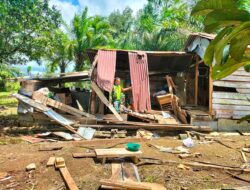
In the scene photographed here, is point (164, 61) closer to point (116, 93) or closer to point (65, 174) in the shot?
point (116, 93)

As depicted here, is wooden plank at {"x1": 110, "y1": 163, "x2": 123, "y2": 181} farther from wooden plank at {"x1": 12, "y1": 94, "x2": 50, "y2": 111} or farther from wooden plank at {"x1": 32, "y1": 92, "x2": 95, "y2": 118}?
wooden plank at {"x1": 12, "y1": 94, "x2": 50, "y2": 111}

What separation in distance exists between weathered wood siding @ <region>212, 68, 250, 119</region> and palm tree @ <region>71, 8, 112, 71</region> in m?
10.8

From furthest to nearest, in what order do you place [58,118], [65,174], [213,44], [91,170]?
[58,118] → [91,170] → [65,174] → [213,44]

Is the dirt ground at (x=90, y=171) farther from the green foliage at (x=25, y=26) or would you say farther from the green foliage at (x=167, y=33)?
the green foliage at (x=167, y=33)

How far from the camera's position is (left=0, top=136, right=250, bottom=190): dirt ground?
5.29 m

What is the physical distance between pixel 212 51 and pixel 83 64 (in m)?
19.0

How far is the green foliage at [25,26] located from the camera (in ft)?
41.6

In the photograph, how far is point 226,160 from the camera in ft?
23.6

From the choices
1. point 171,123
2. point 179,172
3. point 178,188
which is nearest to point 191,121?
point 171,123

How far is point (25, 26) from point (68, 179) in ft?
34.3

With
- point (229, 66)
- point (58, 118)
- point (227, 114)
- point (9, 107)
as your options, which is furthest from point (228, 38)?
point (9, 107)

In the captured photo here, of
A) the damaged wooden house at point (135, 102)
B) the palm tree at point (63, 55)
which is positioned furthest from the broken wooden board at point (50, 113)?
the palm tree at point (63, 55)

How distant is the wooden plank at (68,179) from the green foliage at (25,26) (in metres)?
9.31

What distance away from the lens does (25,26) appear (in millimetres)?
13297
